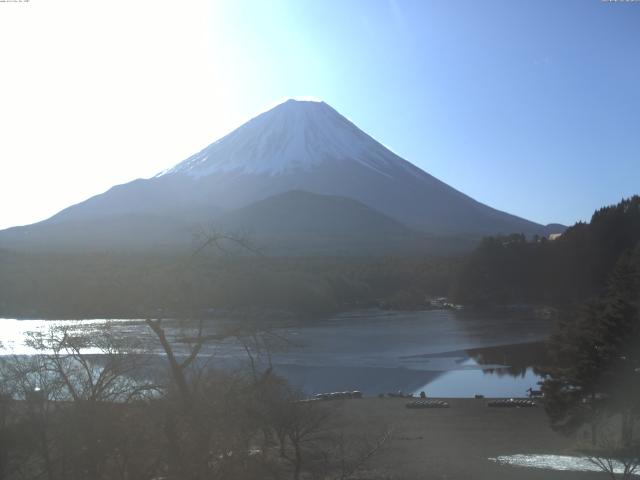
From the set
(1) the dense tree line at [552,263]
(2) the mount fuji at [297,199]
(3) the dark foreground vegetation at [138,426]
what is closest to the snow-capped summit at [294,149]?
(2) the mount fuji at [297,199]

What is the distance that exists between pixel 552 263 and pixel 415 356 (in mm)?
23819

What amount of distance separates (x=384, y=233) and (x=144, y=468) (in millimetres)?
70468

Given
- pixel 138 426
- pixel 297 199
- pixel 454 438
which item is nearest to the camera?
pixel 138 426

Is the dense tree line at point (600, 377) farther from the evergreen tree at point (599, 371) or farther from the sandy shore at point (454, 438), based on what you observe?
the sandy shore at point (454, 438)

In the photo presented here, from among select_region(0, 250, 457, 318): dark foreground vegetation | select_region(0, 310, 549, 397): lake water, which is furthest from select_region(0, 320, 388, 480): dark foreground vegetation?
select_region(0, 310, 549, 397): lake water

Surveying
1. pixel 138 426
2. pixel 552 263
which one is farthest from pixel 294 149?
pixel 138 426

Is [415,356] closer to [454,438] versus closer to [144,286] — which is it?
[454,438]

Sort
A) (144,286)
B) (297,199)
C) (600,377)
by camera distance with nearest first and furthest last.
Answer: (144,286)
(600,377)
(297,199)

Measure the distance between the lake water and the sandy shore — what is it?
2.05 meters

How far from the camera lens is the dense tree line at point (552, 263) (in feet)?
137

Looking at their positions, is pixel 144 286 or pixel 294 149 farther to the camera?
pixel 294 149

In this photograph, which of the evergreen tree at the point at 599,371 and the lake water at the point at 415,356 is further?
the lake water at the point at 415,356

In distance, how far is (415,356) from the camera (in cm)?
2344

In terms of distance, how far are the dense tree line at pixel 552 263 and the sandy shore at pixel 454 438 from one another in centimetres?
2671
